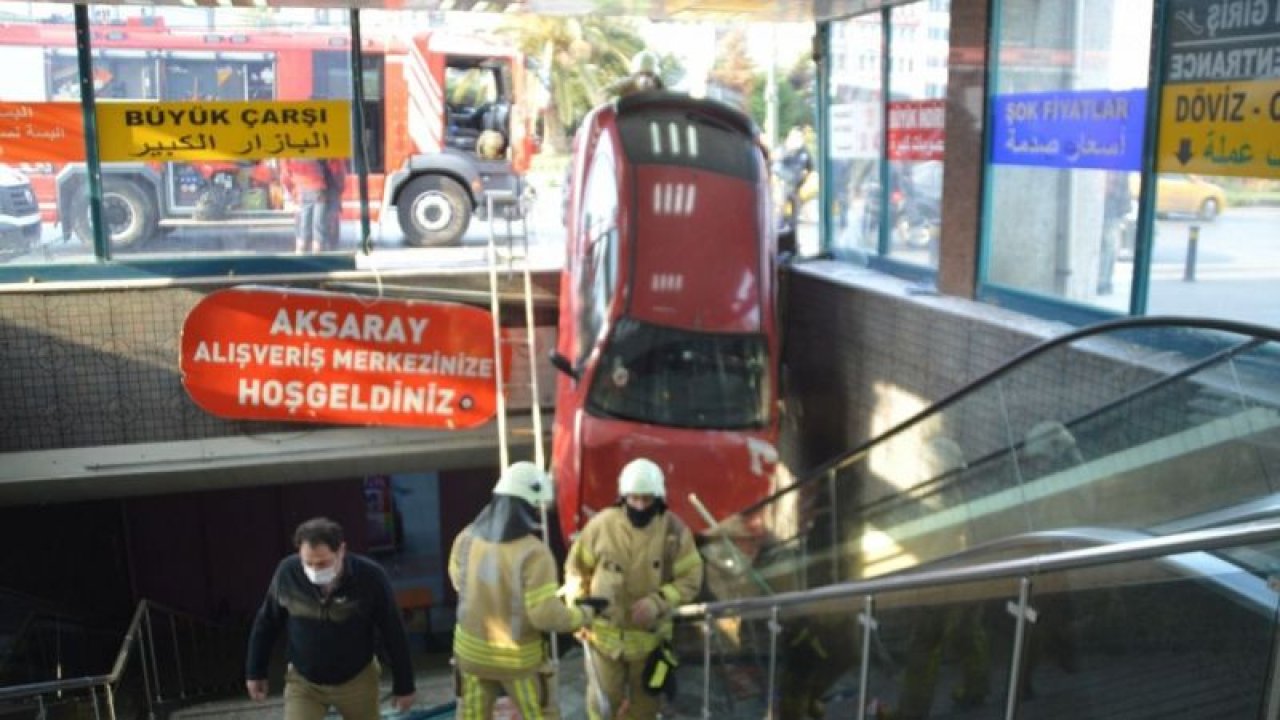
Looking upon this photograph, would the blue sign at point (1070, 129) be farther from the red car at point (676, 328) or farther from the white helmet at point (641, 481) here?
the white helmet at point (641, 481)

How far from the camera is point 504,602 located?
220 inches

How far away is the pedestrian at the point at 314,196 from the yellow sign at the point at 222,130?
0.11 metres

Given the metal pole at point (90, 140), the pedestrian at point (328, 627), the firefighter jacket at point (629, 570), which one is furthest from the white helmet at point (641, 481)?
the metal pole at point (90, 140)

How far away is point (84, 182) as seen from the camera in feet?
35.7

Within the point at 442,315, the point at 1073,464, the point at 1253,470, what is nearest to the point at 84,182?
the point at 442,315

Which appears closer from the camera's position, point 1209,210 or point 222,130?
point 1209,210

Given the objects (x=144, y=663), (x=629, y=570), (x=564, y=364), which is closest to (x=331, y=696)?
(x=629, y=570)

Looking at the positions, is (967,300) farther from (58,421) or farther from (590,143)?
(58,421)

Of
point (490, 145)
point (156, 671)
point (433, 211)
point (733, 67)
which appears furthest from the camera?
point (733, 67)

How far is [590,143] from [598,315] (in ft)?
5.44

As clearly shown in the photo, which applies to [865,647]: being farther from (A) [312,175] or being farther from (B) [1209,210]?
(A) [312,175]

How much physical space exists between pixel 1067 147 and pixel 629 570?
4.34 m

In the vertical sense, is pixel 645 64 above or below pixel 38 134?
above

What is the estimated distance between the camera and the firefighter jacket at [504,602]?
553 centimetres
